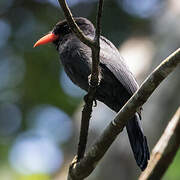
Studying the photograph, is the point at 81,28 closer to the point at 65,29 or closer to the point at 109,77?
the point at 65,29

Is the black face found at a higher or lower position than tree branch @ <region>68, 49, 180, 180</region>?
lower

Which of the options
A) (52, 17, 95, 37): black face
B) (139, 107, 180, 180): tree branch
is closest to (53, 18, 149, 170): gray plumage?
(52, 17, 95, 37): black face

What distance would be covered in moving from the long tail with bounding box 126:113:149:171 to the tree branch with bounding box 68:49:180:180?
0.72 meters

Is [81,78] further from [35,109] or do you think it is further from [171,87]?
[35,109]

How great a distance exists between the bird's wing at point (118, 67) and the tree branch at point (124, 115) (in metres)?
1.06

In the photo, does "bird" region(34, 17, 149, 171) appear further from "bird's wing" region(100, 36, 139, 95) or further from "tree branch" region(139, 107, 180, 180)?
"tree branch" region(139, 107, 180, 180)

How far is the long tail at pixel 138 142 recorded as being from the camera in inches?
154

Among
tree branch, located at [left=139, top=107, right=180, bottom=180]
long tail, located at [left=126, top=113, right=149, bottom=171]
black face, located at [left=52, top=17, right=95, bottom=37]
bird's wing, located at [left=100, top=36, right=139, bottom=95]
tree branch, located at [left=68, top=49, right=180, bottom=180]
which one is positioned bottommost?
long tail, located at [left=126, top=113, right=149, bottom=171]

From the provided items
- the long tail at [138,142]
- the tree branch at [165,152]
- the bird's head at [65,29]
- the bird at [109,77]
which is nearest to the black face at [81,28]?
the bird's head at [65,29]

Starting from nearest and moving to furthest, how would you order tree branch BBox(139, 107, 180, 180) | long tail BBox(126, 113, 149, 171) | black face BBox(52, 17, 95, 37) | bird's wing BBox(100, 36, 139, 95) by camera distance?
tree branch BBox(139, 107, 180, 180), long tail BBox(126, 113, 149, 171), bird's wing BBox(100, 36, 139, 95), black face BBox(52, 17, 95, 37)

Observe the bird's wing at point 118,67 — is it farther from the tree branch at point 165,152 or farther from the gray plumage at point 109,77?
the tree branch at point 165,152

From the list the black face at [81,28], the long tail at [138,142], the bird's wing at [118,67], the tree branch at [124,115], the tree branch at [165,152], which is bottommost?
the long tail at [138,142]

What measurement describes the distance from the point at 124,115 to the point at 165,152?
0.98 m

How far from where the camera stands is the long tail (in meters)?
3.91
